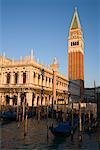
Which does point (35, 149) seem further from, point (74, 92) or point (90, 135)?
point (74, 92)

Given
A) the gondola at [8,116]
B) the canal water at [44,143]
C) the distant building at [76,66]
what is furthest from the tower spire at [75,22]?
the canal water at [44,143]

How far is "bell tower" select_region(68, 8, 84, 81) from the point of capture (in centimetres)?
4988

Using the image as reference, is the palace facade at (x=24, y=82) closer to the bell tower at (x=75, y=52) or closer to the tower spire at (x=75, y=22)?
the bell tower at (x=75, y=52)

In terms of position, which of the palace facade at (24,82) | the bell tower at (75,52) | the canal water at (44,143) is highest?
the bell tower at (75,52)

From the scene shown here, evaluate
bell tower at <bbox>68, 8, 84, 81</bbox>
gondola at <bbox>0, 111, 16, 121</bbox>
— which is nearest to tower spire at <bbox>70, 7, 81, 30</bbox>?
bell tower at <bbox>68, 8, 84, 81</bbox>

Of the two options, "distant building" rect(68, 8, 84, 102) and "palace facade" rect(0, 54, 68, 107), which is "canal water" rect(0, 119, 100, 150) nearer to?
"palace facade" rect(0, 54, 68, 107)

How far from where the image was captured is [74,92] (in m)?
49.5

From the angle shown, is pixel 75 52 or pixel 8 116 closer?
pixel 8 116

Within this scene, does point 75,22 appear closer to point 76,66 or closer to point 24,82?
point 76,66

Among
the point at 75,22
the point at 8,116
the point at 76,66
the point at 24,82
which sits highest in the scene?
the point at 75,22

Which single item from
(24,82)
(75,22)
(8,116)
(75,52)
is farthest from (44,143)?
(75,22)

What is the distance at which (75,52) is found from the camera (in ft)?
170

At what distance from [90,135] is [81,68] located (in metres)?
35.7

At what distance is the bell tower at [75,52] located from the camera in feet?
164
